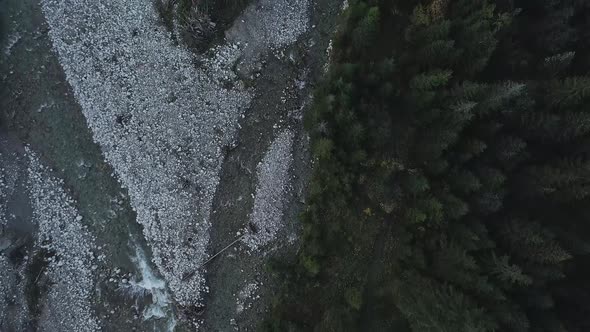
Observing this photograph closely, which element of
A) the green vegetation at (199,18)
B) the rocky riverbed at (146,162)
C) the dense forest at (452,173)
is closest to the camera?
the dense forest at (452,173)

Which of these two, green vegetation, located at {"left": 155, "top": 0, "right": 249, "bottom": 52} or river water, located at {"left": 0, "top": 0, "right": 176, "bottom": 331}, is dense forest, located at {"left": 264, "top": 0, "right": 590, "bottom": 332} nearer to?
green vegetation, located at {"left": 155, "top": 0, "right": 249, "bottom": 52}

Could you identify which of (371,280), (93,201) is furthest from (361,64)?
(93,201)

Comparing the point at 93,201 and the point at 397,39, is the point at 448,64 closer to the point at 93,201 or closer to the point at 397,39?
the point at 397,39

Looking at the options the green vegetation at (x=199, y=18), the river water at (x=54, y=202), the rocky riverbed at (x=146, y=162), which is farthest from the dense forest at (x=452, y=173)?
the river water at (x=54, y=202)

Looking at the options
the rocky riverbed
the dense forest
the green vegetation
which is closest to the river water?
the rocky riverbed

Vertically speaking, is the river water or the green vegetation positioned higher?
the green vegetation

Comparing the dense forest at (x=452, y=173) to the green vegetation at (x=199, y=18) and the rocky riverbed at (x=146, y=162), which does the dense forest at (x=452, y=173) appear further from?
the green vegetation at (x=199, y=18)
